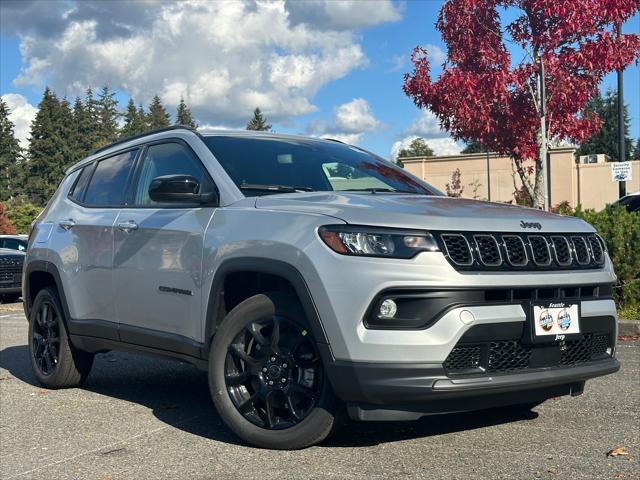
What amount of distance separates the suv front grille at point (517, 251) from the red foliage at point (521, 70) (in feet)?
25.5

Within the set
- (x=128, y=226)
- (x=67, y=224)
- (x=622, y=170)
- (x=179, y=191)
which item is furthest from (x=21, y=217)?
(x=179, y=191)

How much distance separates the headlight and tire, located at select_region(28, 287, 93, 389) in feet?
10.1

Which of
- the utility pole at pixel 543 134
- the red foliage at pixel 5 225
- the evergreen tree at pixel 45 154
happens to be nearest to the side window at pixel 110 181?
the utility pole at pixel 543 134

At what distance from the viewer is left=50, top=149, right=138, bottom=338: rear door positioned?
18.3 feet

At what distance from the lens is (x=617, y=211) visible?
9.65 m

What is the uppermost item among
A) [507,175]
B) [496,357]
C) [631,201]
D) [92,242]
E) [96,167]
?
[507,175]

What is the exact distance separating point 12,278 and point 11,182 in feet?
286

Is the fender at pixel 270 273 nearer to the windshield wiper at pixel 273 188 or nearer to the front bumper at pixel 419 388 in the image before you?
the front bumper at pixel 419 388

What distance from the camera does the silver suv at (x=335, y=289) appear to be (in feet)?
12.3

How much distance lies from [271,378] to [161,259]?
3.95 ft

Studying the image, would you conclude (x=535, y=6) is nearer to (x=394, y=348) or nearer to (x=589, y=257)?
(x=589, y=257)

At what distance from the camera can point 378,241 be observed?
12.5 feet

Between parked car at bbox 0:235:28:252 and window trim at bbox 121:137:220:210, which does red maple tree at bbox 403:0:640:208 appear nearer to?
window trim at bbox 121:137:220:210

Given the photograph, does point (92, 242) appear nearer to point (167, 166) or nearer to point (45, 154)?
point (167, 166)
